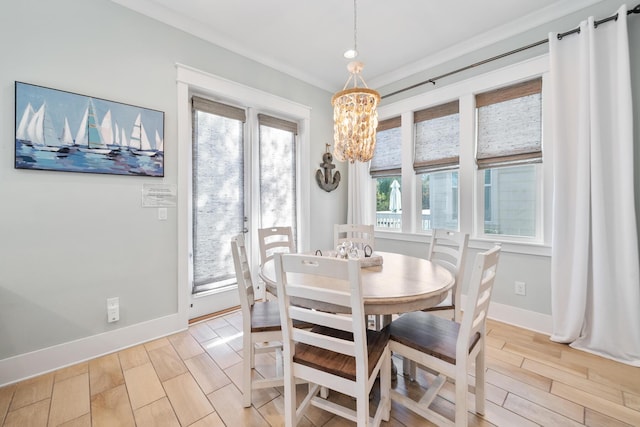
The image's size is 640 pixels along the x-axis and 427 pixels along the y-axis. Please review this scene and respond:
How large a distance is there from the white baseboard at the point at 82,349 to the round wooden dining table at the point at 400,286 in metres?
1.35

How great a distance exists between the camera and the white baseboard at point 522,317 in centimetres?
242

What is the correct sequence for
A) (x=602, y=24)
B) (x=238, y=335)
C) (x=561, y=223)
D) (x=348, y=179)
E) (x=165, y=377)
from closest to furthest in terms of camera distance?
(x=165, y=377)
(x=602, y=24)
(x=561, y=223)
(x=238, y=335)
(x=348, y=179)

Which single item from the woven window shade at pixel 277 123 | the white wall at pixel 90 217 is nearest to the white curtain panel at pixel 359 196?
the woven window shade at pixel 277 123

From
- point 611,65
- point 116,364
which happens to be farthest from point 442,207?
point 116,364

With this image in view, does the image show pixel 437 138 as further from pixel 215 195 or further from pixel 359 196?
pixel 215 195

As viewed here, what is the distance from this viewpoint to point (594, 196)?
208 cm

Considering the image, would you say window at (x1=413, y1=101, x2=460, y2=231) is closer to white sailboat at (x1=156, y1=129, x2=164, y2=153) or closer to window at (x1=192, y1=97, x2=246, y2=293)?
window at (x1=192, y1=97, x2=246, y2=293)

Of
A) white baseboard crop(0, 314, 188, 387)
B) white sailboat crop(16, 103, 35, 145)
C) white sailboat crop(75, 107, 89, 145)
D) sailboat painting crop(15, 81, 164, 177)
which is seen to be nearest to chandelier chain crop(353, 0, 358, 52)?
sailboat painting crop(15, 81, 164, 177)

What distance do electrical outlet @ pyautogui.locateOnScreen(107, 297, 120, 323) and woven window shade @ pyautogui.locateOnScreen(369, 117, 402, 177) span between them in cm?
325

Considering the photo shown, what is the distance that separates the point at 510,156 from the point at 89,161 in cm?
367

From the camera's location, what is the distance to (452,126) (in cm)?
309

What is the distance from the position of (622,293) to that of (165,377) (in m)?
3.33

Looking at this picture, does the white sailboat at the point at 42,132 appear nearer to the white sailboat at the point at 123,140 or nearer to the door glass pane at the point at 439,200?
the white sailboat at the point at 123,140

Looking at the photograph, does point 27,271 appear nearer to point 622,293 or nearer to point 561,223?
point 561,223
